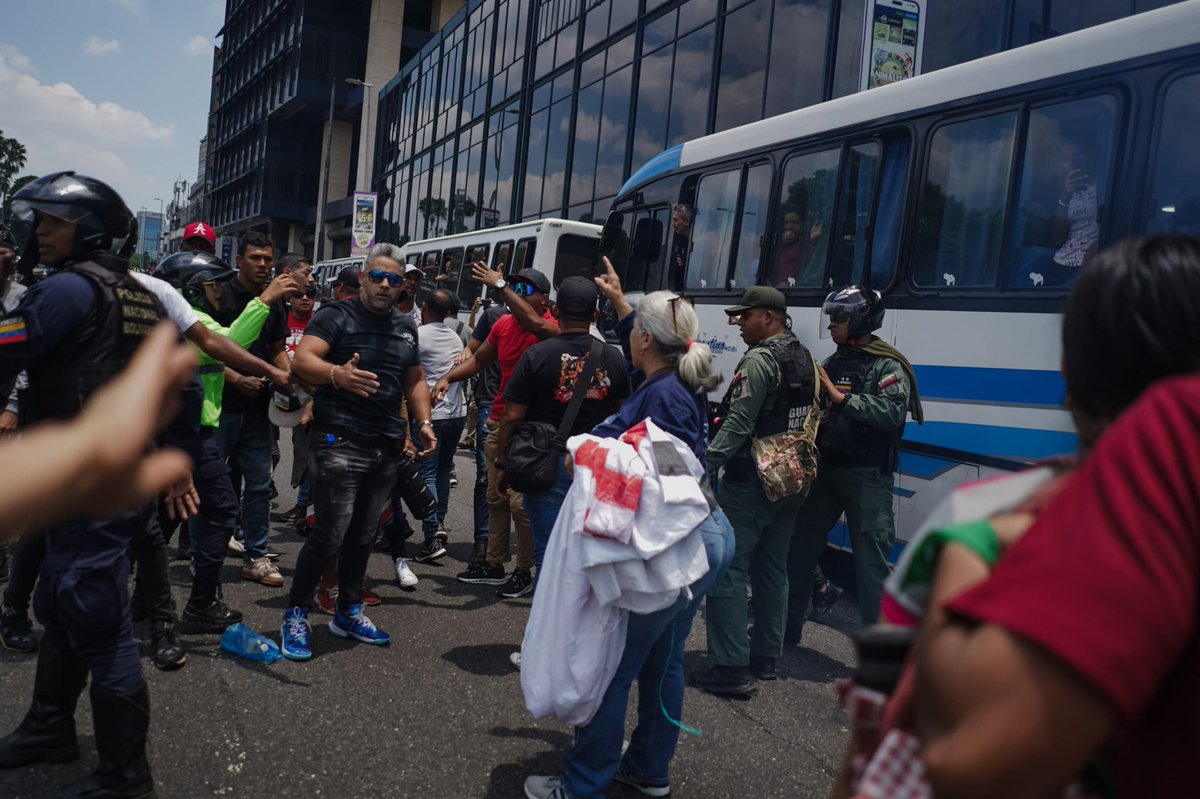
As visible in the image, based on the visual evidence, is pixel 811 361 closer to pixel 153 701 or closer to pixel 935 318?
pixel 935 318

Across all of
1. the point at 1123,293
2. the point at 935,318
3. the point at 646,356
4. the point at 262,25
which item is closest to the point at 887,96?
the point at 935,318

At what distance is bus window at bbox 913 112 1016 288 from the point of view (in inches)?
231

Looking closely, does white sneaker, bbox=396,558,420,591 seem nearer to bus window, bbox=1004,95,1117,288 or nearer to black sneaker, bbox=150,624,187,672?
black sneaker, bbox=150,624,187,672

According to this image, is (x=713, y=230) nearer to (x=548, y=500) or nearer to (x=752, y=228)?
(x=752, y=228)

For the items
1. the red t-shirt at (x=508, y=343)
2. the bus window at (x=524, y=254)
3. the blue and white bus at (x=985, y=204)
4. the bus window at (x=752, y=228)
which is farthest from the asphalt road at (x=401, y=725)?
the bus window at (x=524, y=254)

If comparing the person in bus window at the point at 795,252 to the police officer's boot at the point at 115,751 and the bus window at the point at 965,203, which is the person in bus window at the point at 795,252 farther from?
the police officer's boot at the point at 115,751

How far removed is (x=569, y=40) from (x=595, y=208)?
5313 mm

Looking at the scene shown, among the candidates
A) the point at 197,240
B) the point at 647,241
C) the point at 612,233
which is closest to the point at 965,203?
the point at 647,241

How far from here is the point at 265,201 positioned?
5775 centimetres

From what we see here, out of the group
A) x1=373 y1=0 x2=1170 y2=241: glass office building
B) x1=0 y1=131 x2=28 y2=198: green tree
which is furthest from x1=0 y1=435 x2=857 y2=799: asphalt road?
x1=0 y1=131 x2=28 y2=198: green tree

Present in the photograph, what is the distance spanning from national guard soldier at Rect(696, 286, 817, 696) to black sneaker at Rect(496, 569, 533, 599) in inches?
66.9

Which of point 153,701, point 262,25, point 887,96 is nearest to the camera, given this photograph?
point 153,701

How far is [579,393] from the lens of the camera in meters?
4.32

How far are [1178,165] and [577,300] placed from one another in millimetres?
3473
